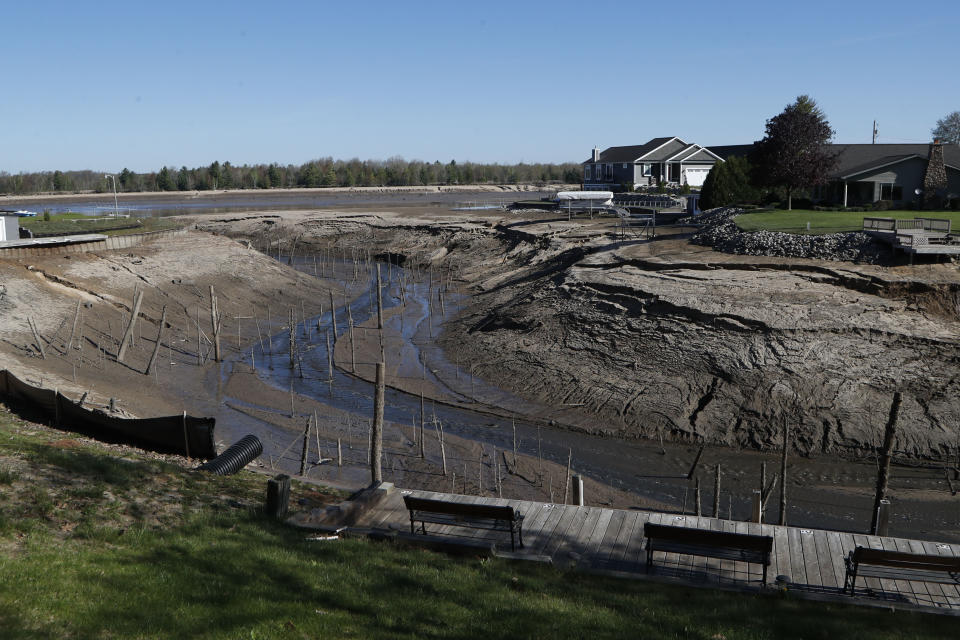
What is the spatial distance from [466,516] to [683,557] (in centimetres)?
361

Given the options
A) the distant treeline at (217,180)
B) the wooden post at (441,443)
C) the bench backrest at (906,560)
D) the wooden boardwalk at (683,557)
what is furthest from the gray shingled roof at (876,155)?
the distant treeline at (217,180)

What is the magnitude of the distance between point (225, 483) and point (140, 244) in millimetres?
46772

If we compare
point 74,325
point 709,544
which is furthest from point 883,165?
point 74,325

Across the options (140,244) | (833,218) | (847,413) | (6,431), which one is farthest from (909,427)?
(140,244)

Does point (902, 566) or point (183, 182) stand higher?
point (183, 182)

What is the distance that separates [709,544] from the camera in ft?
38.4

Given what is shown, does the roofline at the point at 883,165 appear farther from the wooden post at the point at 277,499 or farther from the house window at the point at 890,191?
the wooden post at the point at 277,499

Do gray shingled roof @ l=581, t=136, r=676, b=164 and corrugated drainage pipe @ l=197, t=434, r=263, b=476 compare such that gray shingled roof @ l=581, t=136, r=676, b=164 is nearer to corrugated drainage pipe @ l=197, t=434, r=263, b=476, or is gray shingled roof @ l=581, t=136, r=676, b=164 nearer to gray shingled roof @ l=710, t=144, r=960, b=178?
gray shingled roof @ l=710, t=144, r=960, b=178

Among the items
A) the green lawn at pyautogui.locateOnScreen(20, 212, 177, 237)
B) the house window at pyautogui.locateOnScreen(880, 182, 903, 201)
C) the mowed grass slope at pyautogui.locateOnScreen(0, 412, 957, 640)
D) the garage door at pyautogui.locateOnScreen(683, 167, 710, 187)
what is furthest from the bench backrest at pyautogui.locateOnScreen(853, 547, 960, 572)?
the garage door at pyautogui.locateOnScreen(683, 167, 710, 187)

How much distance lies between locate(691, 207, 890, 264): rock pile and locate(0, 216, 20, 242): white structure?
40545 millimetres

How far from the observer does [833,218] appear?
139 ft

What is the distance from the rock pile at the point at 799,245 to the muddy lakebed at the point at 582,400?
1461mm

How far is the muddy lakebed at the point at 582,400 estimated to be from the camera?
23234mm

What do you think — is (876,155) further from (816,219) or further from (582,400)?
(582,400)
